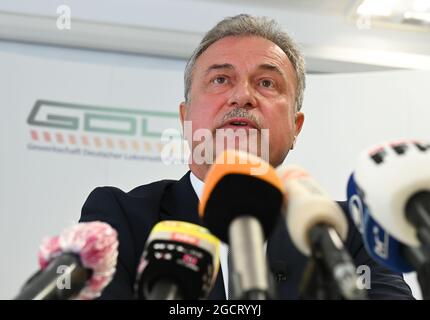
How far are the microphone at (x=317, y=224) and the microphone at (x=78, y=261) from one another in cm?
20

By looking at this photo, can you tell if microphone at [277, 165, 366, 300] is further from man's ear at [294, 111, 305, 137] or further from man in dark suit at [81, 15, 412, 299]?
man's ear at [294, 111, 305, 137]

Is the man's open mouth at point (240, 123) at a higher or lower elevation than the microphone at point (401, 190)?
higher

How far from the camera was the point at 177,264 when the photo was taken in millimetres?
549

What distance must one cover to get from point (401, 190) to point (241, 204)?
15 cm

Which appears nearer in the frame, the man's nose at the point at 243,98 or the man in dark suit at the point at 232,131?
the man in dark suit at the point at 232,131

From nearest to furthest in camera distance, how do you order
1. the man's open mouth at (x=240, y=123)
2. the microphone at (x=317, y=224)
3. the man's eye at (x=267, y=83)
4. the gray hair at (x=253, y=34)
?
the microphone at (x=317, y=224)
the man's open mouth at (x=240, y=123)
the man's eye at (x=267, y=83)
the gray hair at (x=253, y=34)

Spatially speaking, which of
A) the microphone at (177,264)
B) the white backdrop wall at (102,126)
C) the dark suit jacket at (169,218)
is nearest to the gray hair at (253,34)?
the dark suit jacket at (169,218)

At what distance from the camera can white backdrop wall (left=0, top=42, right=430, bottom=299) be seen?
2.46m

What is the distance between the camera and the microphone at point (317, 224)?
46cm

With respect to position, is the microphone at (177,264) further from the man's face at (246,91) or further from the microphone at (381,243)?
the man's face at (246,91)

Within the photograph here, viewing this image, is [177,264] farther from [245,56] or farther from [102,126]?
[102,126]

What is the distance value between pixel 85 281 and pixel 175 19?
258 centimetres

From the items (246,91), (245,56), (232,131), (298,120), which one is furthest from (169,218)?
(298,120)

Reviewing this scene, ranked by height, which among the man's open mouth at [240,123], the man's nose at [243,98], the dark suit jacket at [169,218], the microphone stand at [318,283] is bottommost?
the microphone stand at [318,283]
